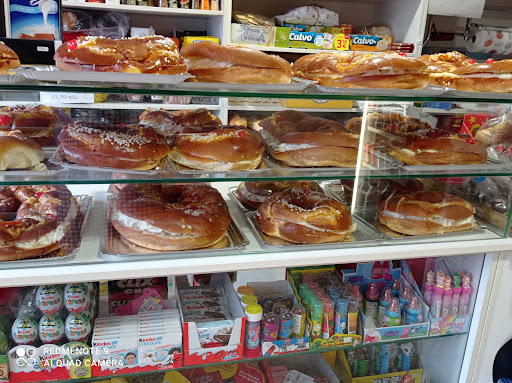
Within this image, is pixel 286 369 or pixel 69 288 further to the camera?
pixel 286 369

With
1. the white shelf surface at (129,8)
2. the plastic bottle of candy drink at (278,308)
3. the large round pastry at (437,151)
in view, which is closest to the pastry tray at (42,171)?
the plastic bottle of candy drink at (278,308)

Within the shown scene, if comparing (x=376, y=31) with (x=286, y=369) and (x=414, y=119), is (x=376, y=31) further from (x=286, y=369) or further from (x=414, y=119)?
(x=286, y=369)

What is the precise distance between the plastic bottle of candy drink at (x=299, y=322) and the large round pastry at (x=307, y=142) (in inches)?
25.6

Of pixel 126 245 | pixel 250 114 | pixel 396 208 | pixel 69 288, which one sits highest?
pixel 250 114

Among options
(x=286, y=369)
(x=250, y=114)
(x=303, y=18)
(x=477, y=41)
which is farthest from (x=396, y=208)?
(x=477, y=41)

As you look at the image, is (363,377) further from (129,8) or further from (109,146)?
(129,8)

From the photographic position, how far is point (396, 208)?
1899 mm

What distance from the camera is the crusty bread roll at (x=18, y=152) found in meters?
1.46

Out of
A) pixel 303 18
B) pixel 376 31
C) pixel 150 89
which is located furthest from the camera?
pixel 376 31

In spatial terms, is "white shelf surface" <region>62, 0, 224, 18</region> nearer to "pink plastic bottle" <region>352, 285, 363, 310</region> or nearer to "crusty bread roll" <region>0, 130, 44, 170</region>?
"crusty bread roll" <region>0, 130, 44, 170</region>

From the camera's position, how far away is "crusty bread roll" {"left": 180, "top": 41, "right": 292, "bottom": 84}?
1.58m

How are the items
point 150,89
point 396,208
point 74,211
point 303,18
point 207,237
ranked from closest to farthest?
point 150,89 → point 207,237 → point 74,211 → point 396,208 → point 303,18

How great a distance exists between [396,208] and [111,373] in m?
1.31

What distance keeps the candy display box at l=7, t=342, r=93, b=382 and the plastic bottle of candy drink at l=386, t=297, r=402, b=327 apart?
127 centimetres
